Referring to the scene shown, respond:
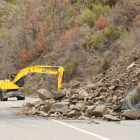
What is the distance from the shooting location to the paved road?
34.0ft

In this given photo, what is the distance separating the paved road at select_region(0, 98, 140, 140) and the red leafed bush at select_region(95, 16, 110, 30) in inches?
1097

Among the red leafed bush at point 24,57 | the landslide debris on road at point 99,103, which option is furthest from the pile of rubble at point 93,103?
the red leafed bush at point 24,57

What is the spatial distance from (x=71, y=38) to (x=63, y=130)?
2968 cm

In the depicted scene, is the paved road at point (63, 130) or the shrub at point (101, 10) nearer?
the paved road at point (63, 130)

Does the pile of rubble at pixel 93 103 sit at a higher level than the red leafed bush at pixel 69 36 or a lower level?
lower

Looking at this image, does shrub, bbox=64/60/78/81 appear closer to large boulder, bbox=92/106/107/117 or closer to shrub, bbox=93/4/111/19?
shrub, bbox=93/4/111/19

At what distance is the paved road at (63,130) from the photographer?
1036 centimetres

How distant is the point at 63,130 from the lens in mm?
11844

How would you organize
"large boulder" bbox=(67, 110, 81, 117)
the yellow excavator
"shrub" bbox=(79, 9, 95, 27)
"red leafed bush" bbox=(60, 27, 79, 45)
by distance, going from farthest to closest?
"shrub" bbox=(79, 9, 95, 27), "red leafed bush" bbox=(60, 27, 79, 45), the yellow excavator, "large boulder" bbox=(67, 110, 81, 117)

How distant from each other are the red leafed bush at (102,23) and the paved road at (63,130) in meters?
27.9

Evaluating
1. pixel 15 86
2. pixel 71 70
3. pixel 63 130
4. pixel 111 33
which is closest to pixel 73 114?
pixel 63 130

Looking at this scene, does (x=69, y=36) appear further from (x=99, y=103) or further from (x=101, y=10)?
(x=99, y=103)

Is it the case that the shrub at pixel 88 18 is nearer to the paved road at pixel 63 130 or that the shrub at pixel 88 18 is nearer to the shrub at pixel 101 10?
the shrub at pixel 101 10

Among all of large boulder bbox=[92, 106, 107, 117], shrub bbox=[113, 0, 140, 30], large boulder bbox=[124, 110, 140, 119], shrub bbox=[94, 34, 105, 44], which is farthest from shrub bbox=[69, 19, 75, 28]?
large boulder bbox=[124, 110, 140, 119]
